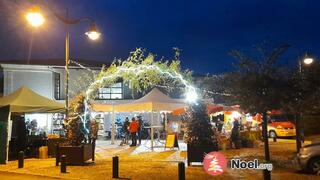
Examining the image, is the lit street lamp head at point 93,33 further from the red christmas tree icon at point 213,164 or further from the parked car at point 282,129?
the parked car at point 282,129

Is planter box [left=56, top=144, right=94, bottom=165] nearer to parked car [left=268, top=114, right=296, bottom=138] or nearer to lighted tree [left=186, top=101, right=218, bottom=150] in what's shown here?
lighted tree [left=186, top=101, right=218, bottom=150]

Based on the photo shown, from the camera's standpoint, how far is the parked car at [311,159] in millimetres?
13213

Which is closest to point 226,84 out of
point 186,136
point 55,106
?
point 186,136

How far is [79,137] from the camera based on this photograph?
1761 cm

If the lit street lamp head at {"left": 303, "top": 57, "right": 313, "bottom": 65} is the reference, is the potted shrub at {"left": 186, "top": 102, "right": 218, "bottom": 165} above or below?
below

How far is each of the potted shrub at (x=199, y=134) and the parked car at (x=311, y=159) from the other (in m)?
3.39

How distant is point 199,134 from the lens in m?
16.2

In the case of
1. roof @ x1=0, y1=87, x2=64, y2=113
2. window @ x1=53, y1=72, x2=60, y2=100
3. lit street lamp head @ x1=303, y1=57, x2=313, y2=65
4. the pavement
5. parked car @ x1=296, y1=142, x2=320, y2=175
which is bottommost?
the pavement

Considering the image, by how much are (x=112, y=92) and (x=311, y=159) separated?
27413 mm

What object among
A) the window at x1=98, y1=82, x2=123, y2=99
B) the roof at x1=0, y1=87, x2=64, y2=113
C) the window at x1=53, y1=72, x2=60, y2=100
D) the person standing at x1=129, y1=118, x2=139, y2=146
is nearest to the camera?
the roof at x1=0, y1=87, x2=64, y2=113

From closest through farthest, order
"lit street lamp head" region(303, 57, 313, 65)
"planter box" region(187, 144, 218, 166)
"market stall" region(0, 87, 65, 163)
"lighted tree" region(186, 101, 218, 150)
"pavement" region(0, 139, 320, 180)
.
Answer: "pavement" region(0, 139, 320, 180), "planter box" region(187, 144, 218, 166), "lighted tree" region(186, 101, 218, 150), "market stall" region(0, 87, 65, 163), "lit street lamp head" region(303, 57, 313, 65)

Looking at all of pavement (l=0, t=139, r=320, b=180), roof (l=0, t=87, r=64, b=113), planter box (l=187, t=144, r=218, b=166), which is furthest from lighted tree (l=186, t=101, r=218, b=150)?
roof (l=0, t=87, r=64, b=113)

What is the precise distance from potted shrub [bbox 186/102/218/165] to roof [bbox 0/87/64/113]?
845 cm

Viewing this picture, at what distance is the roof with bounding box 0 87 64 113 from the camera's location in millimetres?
21094
